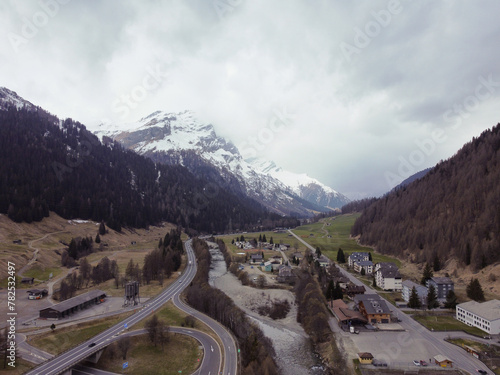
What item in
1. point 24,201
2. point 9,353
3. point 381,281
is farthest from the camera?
point 24,201

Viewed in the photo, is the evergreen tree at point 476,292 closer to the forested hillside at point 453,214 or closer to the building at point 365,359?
the forested hillside at point 453,214

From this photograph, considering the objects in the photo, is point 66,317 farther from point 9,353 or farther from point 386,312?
point 386,312

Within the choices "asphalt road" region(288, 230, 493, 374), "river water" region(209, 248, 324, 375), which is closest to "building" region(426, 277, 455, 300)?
"asphalt road" region(288, 230, 493, 374)

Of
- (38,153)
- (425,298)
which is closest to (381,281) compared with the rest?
(425,298)

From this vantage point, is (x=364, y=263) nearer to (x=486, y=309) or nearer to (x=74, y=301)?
(x=486, y=309)

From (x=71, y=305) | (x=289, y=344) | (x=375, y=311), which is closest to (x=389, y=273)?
(x=375, y=311)

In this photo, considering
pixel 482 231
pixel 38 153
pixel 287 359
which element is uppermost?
pixel 38 153

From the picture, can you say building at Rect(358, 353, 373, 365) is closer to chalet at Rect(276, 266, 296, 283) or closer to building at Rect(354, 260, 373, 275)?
chalet at Rect(276, 266, 296, 283)
